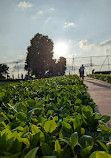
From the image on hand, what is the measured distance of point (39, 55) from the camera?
44281mm

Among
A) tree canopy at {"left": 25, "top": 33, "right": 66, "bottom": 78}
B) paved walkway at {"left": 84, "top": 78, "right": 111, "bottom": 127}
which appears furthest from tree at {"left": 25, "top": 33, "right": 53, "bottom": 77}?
paved walkway at {"left": 84, "top": 78, "right": 111, "bottom": 127}

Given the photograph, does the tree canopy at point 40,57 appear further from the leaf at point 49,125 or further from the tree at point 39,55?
the leaf at point 49,125

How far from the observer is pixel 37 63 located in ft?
141

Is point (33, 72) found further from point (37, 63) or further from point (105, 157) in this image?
point (105, 157)

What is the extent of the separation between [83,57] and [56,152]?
35.9m

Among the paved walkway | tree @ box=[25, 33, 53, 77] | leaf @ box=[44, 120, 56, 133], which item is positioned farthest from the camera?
tree @ box=[25, 33, 53, 77]

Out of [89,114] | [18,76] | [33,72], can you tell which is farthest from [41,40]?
[89,114]

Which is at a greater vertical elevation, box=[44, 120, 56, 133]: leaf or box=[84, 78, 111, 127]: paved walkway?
box=[44, 120, 56, 133]: leaf

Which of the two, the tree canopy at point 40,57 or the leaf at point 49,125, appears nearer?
the leaf at point 49,125

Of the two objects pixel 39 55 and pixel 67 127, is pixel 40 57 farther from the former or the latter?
pixel 67 127

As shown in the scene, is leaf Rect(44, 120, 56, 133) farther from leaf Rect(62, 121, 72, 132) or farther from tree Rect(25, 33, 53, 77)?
tree Rect(25, 33, 53, 77)

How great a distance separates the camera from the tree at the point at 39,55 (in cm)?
4294

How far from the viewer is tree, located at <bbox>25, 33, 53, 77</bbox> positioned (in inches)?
1690

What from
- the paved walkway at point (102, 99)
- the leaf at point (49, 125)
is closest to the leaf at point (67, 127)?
the leaf at point (49, 125)
